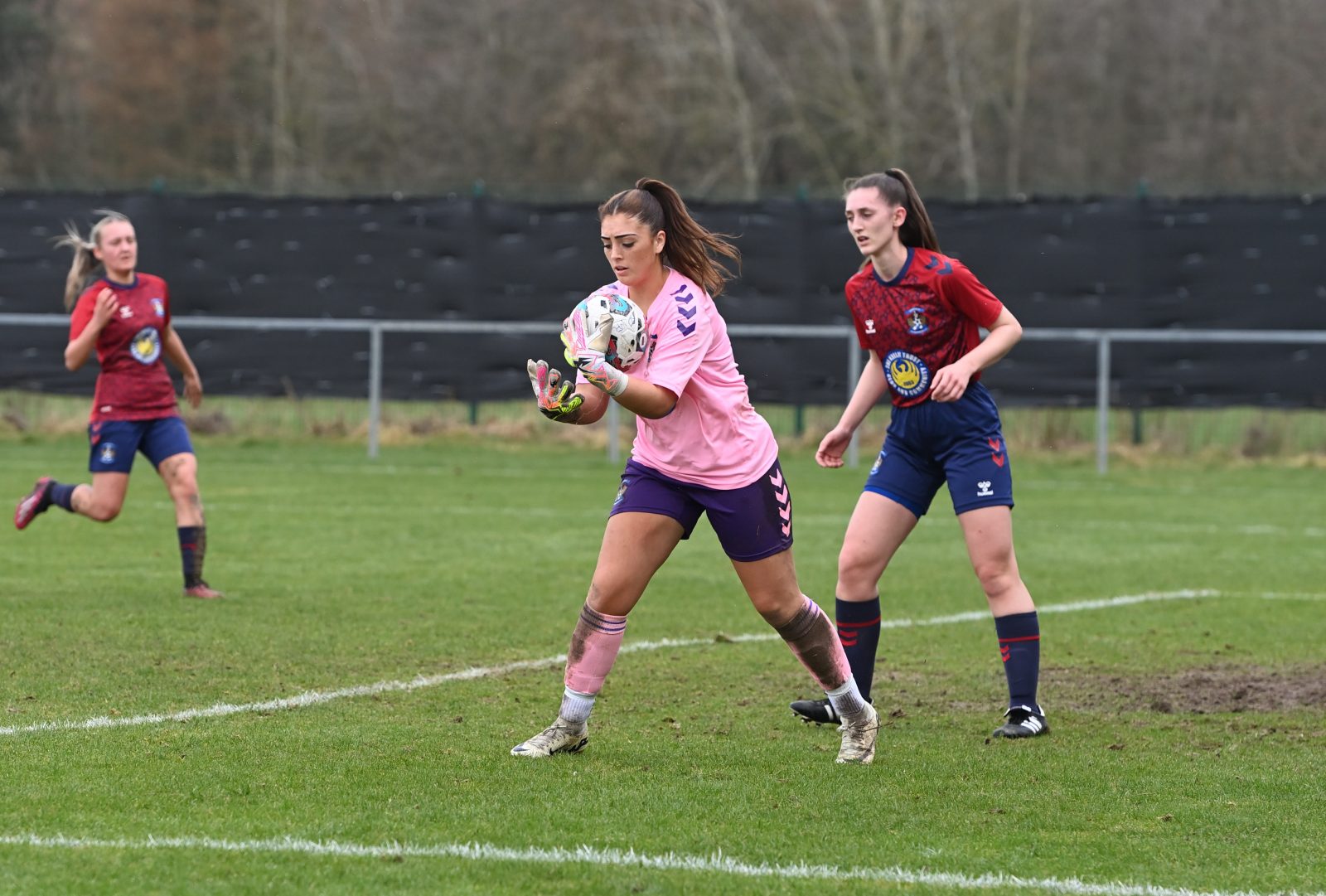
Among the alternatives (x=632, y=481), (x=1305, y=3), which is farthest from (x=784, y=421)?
(x=1305, y=3)

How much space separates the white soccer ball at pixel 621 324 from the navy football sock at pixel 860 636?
5.72 feet

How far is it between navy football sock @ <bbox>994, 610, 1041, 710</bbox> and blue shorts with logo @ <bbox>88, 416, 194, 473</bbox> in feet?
16.5

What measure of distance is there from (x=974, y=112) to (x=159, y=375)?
32.9m

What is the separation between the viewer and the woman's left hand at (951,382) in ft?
21.5

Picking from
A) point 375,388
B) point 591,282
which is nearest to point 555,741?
point 375,388

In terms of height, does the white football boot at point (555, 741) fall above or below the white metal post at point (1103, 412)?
above

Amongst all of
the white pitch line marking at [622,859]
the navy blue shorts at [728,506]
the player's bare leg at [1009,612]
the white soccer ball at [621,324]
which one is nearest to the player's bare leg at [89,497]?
the navy blue shorts at [728,506]

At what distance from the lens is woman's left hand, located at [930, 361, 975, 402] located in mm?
6539

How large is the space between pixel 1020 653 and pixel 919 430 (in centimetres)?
96

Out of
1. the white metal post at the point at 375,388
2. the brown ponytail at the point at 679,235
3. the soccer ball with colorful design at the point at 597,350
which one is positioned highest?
the brown ponytail at the point at 679,235

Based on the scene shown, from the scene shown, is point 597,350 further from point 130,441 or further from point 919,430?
point 130,441

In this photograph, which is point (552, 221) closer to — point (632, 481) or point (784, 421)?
point (784, 421)

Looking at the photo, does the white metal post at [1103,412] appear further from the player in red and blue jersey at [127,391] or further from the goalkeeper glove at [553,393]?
the goalkeeper glove at [553,393]

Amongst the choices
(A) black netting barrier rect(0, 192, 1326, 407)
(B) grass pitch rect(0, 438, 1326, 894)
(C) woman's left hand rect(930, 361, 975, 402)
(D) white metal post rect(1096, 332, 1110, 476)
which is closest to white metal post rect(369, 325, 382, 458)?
(A) black netting barrier rect(0, 192, 1326, 407)
